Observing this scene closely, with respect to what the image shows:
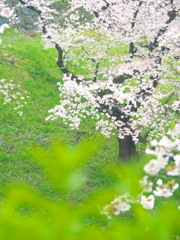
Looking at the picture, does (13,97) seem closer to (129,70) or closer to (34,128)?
(34,128)

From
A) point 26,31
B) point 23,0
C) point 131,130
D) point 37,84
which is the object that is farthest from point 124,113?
point 26,31

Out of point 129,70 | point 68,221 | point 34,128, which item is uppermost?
point 34,128

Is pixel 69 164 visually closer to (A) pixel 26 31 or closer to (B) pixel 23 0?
(B) pixel 23 0

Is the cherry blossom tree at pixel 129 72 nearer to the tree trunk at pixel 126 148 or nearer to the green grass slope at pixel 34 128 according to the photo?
the tree trunk at pixel 126 148

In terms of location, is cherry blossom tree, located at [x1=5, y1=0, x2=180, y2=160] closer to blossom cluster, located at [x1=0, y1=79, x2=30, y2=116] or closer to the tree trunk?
the tree trunk

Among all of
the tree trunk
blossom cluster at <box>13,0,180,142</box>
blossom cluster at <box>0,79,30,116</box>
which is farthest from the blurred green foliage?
blossom cluster at <box>0,79,30,116</box>

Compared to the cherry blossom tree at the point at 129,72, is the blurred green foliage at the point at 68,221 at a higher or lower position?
lower

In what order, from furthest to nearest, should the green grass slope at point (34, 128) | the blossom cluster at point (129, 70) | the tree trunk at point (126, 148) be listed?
the tree trunk at point (126, 148)
the green grass slope at point (34, 128)
the blossom cluster at point (129, 70)

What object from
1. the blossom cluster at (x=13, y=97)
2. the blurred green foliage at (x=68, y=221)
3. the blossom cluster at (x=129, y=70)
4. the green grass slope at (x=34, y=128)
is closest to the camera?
the blurred green foliage at (x=68, y=221)

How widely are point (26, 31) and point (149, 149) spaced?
2437 centimetres

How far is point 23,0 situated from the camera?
12555 millimetres

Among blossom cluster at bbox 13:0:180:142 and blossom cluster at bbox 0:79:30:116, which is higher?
blossom cluster at bbox 0:79:30:116

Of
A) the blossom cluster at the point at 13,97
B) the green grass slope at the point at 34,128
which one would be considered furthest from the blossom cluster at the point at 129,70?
the blossom cluster at the point at 13,97

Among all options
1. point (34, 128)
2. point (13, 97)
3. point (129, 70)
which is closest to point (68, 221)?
point (129, 70)
